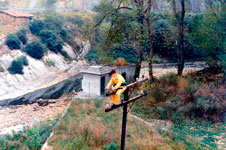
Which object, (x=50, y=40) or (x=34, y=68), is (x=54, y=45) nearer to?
(x=50, y=40)

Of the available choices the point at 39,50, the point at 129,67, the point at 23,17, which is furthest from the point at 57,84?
the point at 23,17

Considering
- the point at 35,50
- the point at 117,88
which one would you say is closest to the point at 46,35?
the point at 35,50

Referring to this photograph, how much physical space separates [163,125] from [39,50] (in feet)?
80.5

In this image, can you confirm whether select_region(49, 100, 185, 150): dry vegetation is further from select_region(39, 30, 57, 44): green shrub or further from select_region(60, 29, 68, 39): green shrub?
select_region(60, 29, 68, 39): green shrub

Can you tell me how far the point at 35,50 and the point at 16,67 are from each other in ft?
17.0

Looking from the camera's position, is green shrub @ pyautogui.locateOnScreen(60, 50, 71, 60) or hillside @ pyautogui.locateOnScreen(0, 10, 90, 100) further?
green shrub @ pyautogui.locateOnScreen(60, 50, 71, 60)

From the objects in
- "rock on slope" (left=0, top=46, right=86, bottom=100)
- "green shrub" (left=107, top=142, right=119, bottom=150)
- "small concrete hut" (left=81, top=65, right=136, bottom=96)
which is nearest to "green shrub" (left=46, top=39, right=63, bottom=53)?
"rock on slope" (left=0, top=46, right=86, bottom=100)

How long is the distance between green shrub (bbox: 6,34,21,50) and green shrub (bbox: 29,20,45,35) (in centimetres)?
653

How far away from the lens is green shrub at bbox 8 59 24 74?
23.3 meters

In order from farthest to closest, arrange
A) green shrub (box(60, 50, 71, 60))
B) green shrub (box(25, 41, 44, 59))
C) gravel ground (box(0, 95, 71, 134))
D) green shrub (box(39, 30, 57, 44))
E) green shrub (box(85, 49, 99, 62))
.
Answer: green shrub (box(85, 49, 99, 62)), green shrub (box(60, 50, 71, 60)), green shrub (box(39, 30, 57, 44)), green shrub (box(25, 41, 44, 59)), gravel ground (box(0, 95, 71, 134))

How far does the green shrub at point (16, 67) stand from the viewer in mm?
23281

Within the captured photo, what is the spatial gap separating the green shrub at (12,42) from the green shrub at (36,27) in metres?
6.53

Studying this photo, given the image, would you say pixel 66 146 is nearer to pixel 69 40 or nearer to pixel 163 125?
pixel 163 125

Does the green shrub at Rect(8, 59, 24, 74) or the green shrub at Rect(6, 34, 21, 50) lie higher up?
the green shrub at Rect(6, 34, 21, 50)
